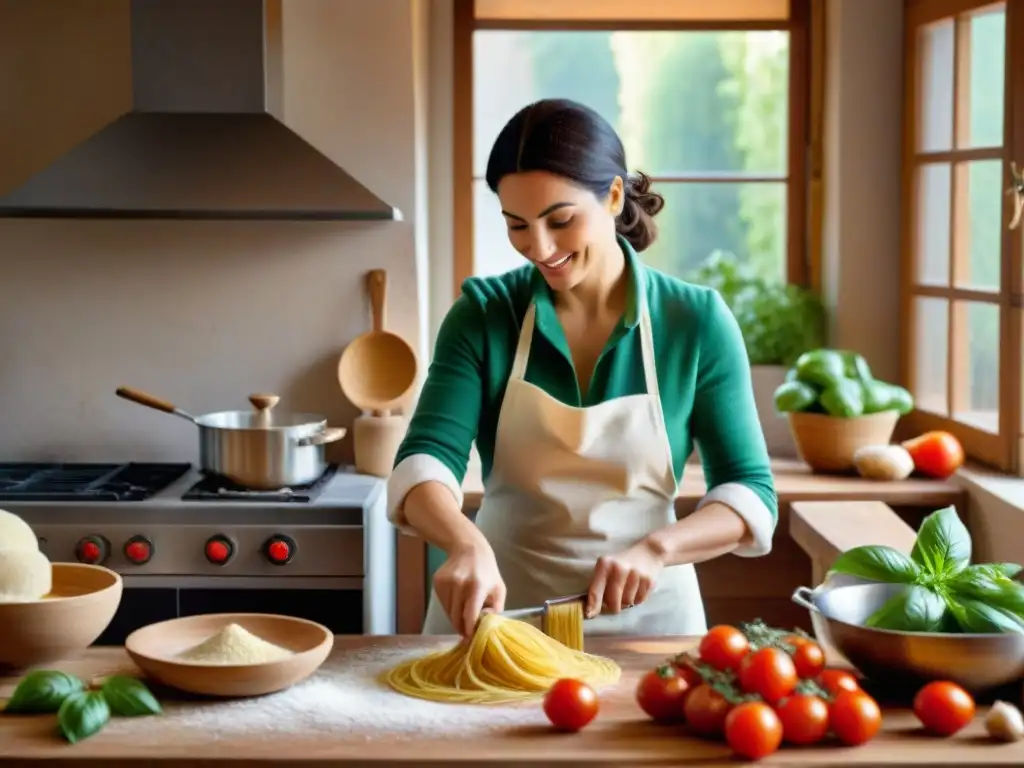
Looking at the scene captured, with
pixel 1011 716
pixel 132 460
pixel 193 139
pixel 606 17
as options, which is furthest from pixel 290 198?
pixel 1011 716

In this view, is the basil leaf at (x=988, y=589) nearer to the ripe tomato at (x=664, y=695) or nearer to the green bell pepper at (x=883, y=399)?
the ripe tomato at (x=664, y=695)

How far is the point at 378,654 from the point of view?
6.66ft

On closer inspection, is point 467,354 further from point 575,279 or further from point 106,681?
point 106,681

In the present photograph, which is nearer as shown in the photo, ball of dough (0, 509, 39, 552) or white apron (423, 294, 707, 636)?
ball of dough (0, 509, 39, 552)

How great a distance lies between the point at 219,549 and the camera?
3082mm

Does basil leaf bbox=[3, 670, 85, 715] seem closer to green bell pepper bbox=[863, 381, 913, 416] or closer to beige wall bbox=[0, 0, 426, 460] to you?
beige wall bbox=[0, 0, 426, 460]

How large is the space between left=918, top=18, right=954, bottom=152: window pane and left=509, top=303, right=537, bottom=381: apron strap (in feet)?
5.47

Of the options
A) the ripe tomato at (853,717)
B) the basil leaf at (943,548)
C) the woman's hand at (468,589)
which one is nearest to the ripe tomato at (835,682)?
the ripe tomato at (853,717)

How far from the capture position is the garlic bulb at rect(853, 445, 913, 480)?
345 cm

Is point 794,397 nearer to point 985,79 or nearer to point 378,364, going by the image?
point 985,79

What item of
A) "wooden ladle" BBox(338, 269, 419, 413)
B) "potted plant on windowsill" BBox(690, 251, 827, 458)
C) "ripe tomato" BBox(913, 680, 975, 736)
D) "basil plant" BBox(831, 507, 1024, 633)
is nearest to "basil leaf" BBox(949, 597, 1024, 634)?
"basil plant" BBox(831, 507, 1024, 633)

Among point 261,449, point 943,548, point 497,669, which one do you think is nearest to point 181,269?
point 261,449

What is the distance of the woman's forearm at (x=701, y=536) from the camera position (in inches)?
83.5

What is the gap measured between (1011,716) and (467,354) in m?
1.08
